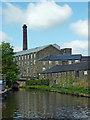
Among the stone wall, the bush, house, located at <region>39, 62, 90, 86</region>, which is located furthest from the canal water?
the stone wall

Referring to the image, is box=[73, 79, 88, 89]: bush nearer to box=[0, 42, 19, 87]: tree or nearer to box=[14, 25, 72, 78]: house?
box=[0, 42, 19, 87]: tree

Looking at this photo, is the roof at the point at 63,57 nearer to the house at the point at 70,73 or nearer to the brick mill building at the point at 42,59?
the brick mill building at the point at 42,59

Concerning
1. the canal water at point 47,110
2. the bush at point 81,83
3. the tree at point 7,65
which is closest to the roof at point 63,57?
the tree at point 7,65

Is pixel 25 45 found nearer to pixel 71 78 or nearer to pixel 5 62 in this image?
pixel 5 62

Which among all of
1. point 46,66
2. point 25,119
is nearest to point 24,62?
point 46,66

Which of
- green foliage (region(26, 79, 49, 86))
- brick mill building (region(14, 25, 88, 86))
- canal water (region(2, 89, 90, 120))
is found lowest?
canal water (region(2, 89, 90, 120))

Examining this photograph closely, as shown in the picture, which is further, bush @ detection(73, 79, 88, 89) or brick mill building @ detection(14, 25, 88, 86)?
brick mill building @ detection(14, 25, 88, 86)

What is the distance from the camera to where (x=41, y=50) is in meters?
80.4

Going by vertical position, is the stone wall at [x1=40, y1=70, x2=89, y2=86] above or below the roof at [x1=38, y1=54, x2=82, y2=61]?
below

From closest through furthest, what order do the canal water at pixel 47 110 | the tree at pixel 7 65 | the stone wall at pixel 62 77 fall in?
the canal water at pixel 47 110
the stone wall at pixel 62 77
the tree at pixel 7 65

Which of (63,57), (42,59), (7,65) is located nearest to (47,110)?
(7,65)

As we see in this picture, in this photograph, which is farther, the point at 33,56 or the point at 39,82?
the point at 33,56

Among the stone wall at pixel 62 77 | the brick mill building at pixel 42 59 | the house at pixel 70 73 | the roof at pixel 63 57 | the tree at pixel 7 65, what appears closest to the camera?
the house at pixel 70 73

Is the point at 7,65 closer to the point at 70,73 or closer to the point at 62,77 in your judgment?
the point at 62,77
